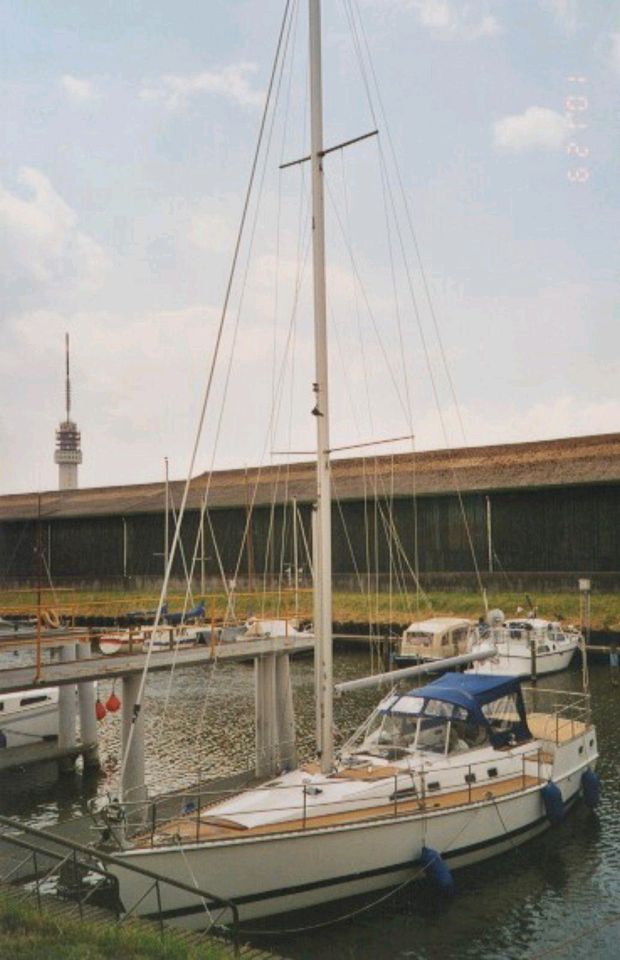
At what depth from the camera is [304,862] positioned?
14539 millimetres

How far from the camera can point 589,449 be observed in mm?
53688

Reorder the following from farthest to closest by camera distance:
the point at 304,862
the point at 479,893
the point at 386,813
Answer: the point at 479,893 → the point at 386,813 → the point at 304,862

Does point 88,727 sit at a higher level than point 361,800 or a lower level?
lower

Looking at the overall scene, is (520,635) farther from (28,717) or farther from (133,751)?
(133,751)

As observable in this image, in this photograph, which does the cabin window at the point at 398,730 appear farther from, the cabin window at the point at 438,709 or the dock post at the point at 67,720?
the dock post at the point at 67,720

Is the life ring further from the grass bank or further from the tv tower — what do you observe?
the tv tower

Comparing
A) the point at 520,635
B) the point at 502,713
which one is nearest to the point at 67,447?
the point at 520,635

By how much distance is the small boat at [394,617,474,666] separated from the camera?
41281 mm

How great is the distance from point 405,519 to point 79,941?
1881 inches

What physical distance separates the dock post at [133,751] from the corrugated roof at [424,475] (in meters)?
22.2

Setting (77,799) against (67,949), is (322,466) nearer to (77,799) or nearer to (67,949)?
(67,949)

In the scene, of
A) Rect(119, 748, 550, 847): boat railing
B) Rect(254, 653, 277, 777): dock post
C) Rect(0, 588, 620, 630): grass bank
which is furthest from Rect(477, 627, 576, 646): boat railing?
Rect(119, 748, 550, 847): boat railing

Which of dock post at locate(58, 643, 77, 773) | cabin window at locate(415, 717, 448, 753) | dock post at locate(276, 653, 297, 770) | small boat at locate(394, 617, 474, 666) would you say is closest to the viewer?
cabin window at locate(415, 717, 448, 753)

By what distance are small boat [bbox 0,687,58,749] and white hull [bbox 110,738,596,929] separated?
1409cm
